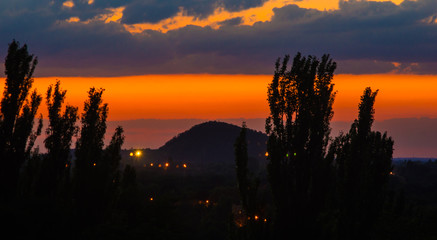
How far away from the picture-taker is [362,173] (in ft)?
93.0

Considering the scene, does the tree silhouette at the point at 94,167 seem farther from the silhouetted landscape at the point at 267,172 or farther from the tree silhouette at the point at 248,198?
the tree silhouette at the point at 248,198

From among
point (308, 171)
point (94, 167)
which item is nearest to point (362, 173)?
point (308, 171)

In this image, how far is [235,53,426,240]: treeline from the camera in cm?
2738

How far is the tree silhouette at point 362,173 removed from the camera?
27.6 meters

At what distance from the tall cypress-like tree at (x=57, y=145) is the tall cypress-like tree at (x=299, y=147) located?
48.3 ft

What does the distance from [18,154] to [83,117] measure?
4.83 m

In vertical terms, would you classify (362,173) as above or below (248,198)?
above

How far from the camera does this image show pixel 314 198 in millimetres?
27859

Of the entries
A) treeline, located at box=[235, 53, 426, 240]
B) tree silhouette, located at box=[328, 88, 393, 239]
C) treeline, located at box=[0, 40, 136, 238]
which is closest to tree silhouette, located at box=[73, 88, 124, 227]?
treeline, located at box=[0, 40, 136, 238]

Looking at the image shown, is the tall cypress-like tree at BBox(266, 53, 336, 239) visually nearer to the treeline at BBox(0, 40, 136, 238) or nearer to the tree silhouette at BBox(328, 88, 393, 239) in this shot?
the tree silhouette at BBox(328, 88, 393, 239)

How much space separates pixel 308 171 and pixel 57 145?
17.6 metres

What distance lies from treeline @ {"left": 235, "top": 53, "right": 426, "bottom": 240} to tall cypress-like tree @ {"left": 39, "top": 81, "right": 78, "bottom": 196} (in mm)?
12831

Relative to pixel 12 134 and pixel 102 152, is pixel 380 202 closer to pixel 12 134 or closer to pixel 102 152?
pixel 102 152

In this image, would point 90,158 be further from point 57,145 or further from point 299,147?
point 299,147
